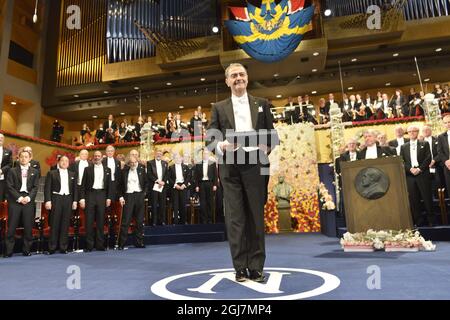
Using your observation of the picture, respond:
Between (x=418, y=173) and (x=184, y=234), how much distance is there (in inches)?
139

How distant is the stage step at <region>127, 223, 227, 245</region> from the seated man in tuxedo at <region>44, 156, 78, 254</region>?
3.38 feet

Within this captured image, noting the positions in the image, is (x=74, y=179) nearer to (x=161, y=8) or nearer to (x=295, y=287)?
(x=295, y=287)

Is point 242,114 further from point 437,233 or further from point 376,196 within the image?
point 437,233

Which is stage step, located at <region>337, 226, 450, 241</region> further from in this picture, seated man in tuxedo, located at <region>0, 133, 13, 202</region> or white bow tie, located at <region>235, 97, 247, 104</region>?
seated man in tuxedo, located at <region>0, 133, 13, 202</region>

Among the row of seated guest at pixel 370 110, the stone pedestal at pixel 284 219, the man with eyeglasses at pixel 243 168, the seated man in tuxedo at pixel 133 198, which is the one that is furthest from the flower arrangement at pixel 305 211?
the man with eyeglasses at pixel 243 168

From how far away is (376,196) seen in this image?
3426 mm

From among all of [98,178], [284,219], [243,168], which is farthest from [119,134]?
[243,168]

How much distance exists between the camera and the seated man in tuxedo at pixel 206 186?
20.0 ft

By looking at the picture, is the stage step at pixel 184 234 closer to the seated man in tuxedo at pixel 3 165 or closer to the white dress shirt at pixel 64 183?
the white dress shirt at pixel 64 183

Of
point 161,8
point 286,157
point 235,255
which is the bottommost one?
point 235,255

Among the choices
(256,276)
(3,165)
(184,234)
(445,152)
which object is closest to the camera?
(256,276)

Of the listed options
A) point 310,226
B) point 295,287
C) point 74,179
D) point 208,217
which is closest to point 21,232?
point 74,179
